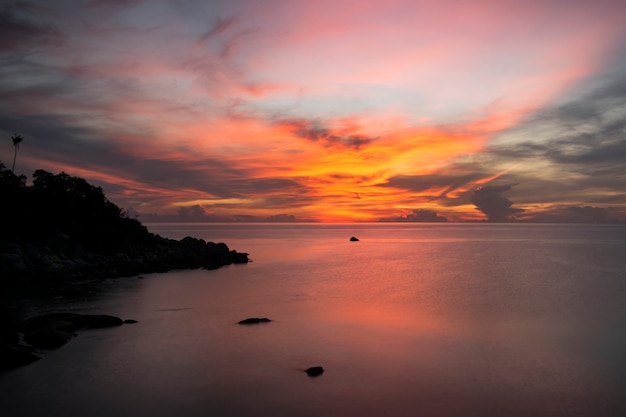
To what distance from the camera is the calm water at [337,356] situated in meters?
16.9

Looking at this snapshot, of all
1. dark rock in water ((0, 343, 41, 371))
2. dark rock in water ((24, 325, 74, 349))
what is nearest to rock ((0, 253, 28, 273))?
dark rock in water ((24, 325, 74, 349))

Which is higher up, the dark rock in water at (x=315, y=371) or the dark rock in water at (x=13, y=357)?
the dark rock in water at (x=13, y=357)

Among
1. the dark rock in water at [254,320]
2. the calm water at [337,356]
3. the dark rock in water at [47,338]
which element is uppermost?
the dark rock in water at [47,338]

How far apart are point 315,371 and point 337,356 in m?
3.02

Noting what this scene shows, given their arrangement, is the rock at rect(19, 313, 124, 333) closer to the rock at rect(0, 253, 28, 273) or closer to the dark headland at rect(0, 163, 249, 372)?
the dark headland at rect(0, 163, 249, 372)

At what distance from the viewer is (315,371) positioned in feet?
66.0

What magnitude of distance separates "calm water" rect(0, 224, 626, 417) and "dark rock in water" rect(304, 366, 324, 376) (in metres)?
0.41

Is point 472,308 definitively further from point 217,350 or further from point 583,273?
point 583,273

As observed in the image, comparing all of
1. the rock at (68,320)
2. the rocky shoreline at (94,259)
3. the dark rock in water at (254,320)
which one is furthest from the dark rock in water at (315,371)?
the rocky shoreline at (94,259)

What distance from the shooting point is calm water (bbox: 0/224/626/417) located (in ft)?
55.4

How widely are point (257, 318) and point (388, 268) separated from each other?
43897 millimetres

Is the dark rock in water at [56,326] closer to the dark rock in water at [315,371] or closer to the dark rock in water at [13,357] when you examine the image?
the dark rock in water at [13,357]

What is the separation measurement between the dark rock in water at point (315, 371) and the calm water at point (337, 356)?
409mm

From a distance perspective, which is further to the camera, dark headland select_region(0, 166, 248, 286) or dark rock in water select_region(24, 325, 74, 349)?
dark headland select_region(0, 166, 248, 286)
